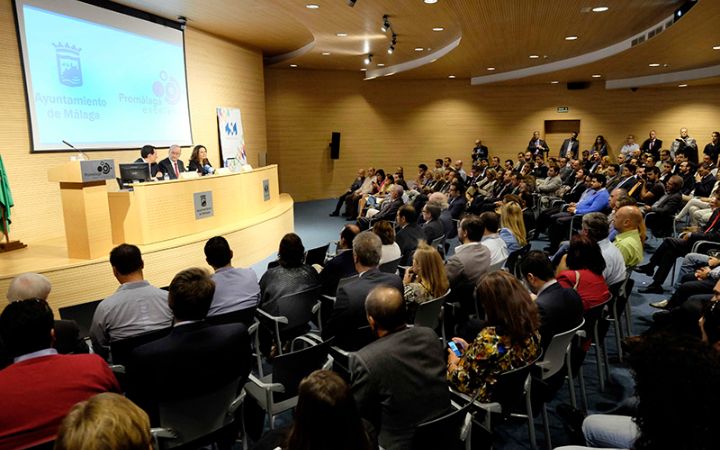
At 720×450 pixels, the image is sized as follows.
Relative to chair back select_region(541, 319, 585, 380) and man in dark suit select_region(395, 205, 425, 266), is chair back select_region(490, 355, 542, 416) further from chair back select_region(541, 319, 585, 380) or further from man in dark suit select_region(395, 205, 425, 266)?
man in dark suit select_region(395, 205, 425, 266)

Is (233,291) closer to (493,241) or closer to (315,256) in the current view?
(315,256)

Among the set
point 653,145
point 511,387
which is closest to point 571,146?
point 653,145

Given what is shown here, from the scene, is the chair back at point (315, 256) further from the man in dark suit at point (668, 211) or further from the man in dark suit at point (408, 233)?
the man in dark suit at point (668, 211)

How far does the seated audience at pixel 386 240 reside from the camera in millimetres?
4551

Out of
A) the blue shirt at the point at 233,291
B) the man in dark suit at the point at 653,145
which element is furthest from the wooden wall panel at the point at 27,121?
the man in dark suit at the point at 653,145

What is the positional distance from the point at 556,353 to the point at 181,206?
15.8 ft

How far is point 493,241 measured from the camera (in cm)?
448

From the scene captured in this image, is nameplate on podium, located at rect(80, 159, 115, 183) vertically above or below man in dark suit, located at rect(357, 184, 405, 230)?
above

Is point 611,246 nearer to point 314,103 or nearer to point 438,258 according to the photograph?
point 438,258

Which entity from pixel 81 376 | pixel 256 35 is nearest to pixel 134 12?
pixel 256 35

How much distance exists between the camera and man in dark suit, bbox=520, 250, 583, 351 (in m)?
2.86

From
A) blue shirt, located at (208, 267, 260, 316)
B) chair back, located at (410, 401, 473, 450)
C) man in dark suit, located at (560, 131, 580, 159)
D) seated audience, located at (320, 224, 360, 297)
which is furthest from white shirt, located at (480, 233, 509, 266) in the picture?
man in dark suit, located at (560, 131, 580, 159)

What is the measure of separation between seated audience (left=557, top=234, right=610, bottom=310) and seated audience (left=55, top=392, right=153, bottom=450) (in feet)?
9.32

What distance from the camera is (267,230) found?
7.80 meters
